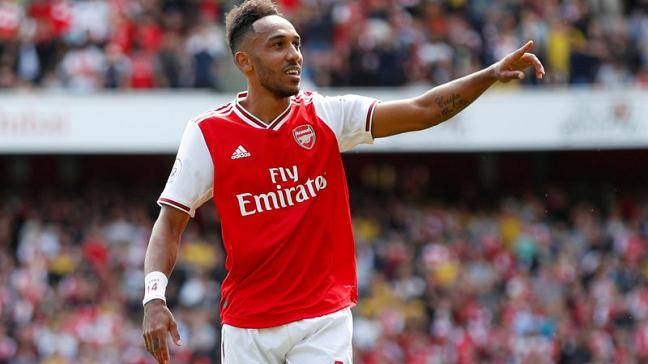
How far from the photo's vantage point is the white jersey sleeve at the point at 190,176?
602 cm

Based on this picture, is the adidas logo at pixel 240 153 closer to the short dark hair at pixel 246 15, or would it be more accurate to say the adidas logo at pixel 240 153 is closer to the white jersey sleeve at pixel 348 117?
the white jersey sleeve at pixel 348 117

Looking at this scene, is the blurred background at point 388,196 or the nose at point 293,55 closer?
the nose at point 293,55

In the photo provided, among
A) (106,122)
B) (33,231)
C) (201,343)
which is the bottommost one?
(201,343)

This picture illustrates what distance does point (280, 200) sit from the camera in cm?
599

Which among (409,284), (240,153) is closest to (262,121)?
(240,153)

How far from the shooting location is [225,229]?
6.07m

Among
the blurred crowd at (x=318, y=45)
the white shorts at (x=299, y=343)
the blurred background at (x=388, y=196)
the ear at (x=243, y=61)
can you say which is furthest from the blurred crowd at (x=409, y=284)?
the ear at (x=243, y=61)

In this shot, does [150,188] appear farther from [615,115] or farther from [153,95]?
[615,115]

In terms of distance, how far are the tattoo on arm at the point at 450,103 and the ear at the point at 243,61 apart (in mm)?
886

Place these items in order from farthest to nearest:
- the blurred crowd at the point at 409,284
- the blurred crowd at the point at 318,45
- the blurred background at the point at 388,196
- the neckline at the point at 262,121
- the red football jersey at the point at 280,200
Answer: the blurred crowd at the point at 318,45, the blurred background at the point at 388,196, the blurred crowd at the point at 409,284, the neckline at the point at 262,121, the red football jersey at the point at 280,200

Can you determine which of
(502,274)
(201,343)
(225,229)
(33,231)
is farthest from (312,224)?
(33,231)

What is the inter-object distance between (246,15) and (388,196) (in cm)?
1516

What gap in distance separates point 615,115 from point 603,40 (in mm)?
1121

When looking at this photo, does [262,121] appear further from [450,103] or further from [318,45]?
[318,45]
